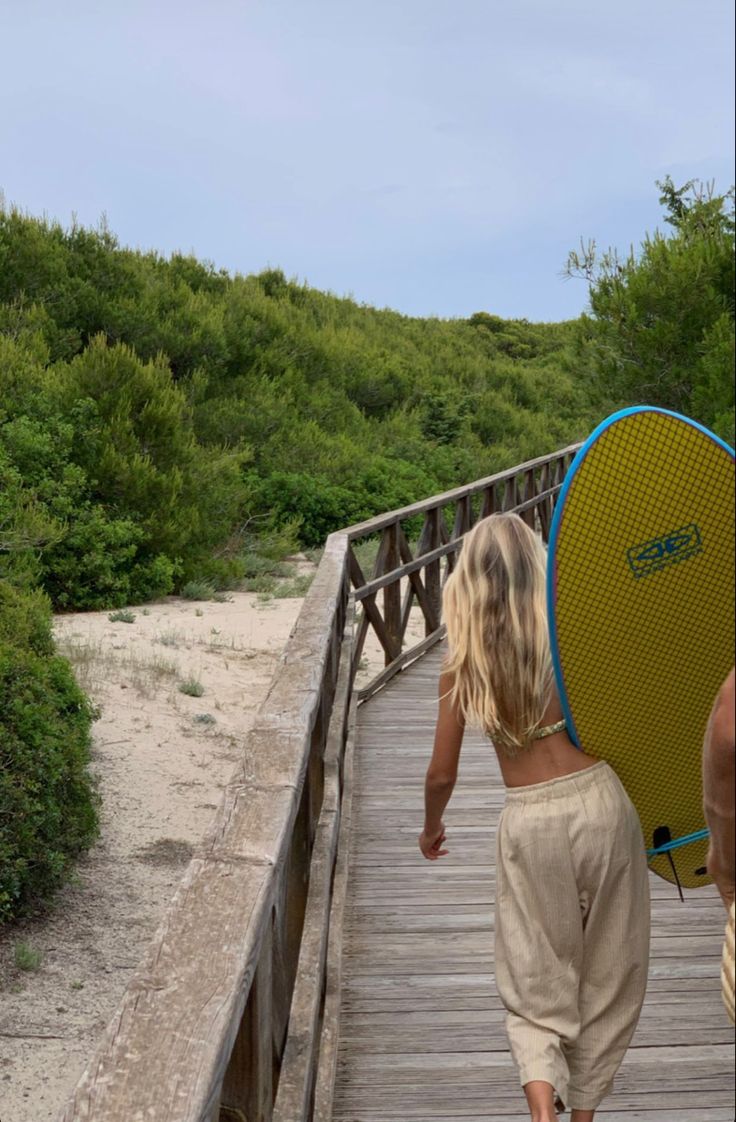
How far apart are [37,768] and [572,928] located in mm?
4701

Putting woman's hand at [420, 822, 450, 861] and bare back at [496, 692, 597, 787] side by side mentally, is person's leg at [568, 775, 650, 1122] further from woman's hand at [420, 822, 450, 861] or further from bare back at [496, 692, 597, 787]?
woman's hand at [420, 822, 450, 861]

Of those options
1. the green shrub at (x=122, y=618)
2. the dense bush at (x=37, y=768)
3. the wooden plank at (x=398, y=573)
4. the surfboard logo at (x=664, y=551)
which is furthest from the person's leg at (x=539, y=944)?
the green shrub at (x=122, y=618)

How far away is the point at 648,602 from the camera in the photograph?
1926 mm

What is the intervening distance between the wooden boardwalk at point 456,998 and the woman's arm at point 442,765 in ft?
2.60

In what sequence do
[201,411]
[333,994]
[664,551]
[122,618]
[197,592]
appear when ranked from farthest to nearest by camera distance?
[201,411] < [197,592] < [122,618] < [333,994] < [664,551]

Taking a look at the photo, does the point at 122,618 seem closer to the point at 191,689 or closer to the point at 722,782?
the point at 191,689

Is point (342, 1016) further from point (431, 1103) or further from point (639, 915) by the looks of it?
point (639, 915)

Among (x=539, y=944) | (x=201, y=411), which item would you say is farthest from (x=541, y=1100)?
(x=201, y=411)

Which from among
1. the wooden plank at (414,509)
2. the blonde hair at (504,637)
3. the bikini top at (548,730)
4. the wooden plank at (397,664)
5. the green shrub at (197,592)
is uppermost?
the blonde hair at (504,637)

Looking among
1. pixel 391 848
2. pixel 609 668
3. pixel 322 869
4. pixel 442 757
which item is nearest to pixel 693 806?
pixel 609 668

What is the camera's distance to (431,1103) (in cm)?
290

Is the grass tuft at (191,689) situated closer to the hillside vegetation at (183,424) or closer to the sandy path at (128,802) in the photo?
the sandy path at (128,802)

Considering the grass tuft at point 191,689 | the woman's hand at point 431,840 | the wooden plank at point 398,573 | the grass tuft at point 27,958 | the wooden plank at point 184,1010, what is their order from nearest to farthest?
1. the wooden plank at point 184,1010
2. the woman's hand at point 431,840
3. the grass tuft at point 27,958
4. the wooden plank at point 398,573
5. the grass tuft at point 191,689

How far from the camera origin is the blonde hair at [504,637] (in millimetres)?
2219
